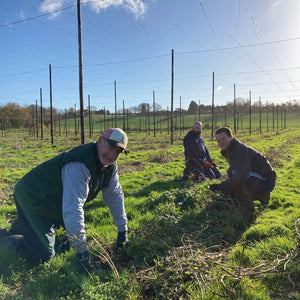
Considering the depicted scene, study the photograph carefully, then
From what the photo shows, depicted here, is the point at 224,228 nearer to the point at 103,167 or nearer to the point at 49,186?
the point at 103,167

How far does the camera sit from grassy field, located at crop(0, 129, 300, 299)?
7.03 feet

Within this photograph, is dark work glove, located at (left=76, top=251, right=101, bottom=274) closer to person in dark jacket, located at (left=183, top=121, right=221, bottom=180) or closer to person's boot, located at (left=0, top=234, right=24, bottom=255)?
person's boot, located at (left=0, top=234, right=24, bottom=255)

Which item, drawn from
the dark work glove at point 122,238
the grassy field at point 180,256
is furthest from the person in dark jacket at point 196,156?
the dark work glove at point 122,238

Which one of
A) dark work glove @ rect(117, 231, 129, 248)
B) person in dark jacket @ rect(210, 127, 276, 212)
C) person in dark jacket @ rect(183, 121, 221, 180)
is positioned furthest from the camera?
person in dark jacket @ rect(183, 121, 221, 180)

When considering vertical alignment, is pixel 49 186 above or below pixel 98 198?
above

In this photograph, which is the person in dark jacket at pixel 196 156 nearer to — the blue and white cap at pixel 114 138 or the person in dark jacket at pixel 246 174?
the person in dark jacket at pixel 246 174

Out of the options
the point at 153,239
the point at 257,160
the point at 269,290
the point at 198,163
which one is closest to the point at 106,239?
the point at 153,239

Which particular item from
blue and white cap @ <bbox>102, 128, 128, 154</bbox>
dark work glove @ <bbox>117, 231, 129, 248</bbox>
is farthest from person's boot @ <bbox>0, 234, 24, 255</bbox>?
blue and white cap @ <bbox>102, 128, 128, 154</bbox>

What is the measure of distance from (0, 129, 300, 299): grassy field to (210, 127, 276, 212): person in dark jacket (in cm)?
35

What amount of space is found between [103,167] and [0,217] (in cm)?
287

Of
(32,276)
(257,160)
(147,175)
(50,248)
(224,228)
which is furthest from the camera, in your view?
(147,175)

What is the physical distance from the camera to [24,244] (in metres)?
2.79

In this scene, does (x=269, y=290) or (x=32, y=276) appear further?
(x=32, y=276)

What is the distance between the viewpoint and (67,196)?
2.26 m
